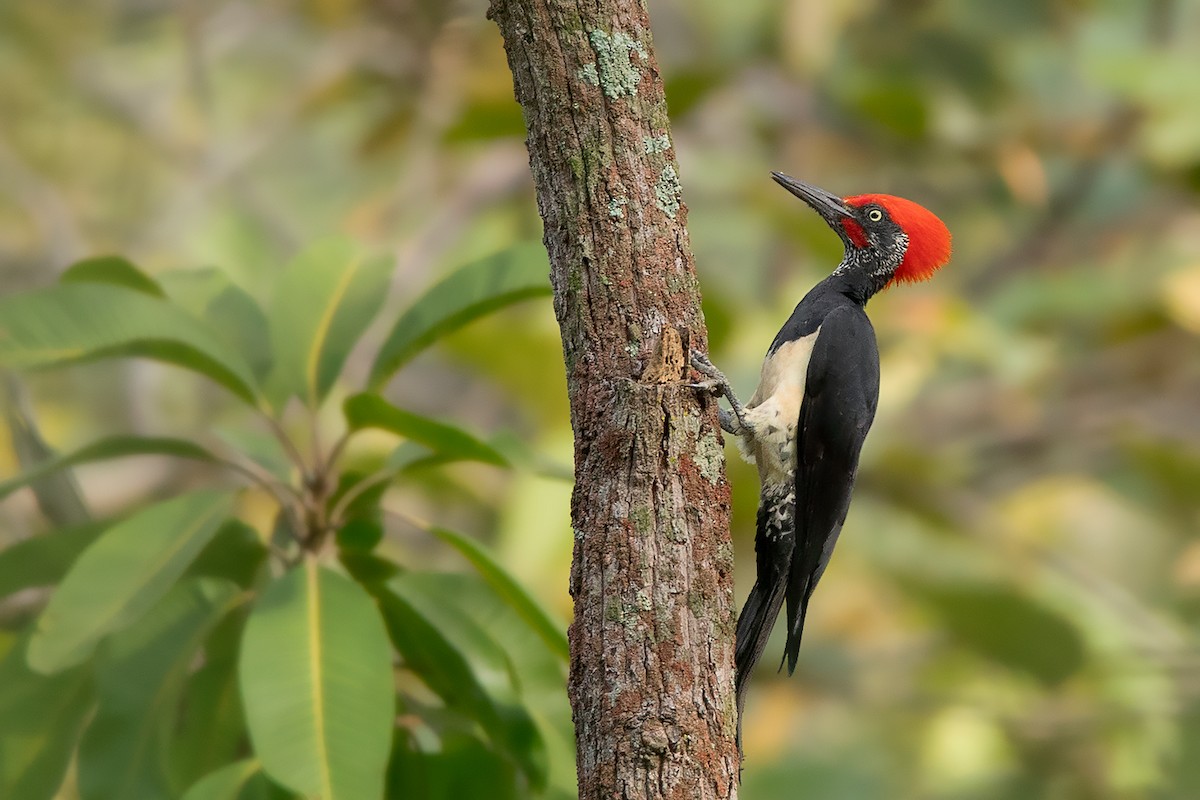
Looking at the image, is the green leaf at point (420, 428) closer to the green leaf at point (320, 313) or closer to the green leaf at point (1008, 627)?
the green leaf at point (320, 313)

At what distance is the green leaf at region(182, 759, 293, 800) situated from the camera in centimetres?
245

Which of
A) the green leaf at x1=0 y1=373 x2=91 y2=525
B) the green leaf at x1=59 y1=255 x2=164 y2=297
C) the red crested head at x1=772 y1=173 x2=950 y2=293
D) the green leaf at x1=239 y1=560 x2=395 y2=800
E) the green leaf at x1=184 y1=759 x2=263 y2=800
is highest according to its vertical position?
the red crested head at x1=772 y1=173 x2=950 y2=293

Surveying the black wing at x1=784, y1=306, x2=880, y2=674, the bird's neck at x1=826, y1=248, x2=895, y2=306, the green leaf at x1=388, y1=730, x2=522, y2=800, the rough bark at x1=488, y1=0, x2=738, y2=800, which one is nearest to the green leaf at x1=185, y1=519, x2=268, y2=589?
the green leaf at x1=388, y1=730, x2=522, y2=800

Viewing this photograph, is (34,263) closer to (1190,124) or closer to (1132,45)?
(1190,124)

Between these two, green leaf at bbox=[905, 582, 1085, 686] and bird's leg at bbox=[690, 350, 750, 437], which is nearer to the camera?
bird's leg at bbox=[690, 350, 750, 437]

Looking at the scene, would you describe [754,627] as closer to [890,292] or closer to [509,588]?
[509,588]

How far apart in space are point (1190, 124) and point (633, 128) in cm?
592

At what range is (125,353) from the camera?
2650mm

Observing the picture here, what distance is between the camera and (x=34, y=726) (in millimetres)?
2719

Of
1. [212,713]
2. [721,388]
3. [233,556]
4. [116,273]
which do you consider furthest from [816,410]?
[116,273]

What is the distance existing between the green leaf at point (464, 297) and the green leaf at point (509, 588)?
406mm

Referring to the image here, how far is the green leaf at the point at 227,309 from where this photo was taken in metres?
2.96

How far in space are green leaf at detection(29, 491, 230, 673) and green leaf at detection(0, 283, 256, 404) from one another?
326mm

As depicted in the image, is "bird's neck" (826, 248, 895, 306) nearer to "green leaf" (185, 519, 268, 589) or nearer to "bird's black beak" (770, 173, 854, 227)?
"bird's black beak" (770, 173, 854, 227)
